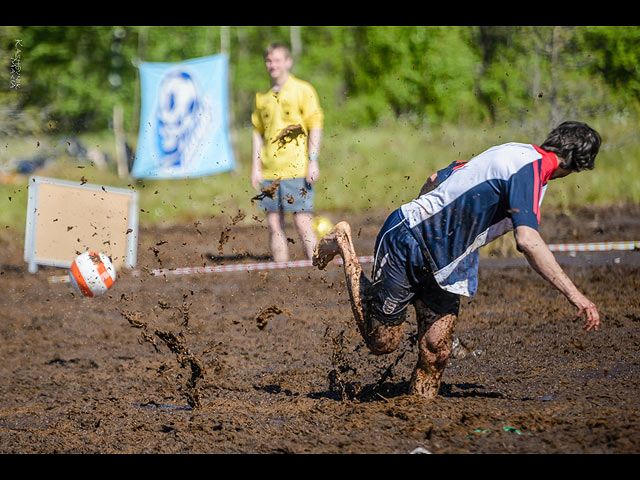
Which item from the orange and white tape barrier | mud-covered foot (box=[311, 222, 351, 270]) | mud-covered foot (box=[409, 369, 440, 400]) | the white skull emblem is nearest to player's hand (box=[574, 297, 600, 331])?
mud-covered foot (box=[409, 369, 440, 400])

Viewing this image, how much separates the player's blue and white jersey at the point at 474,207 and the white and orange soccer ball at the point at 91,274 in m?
3.58

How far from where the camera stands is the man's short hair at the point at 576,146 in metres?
4.18

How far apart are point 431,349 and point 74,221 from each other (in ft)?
19.0

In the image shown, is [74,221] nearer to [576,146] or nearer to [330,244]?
[330,244]

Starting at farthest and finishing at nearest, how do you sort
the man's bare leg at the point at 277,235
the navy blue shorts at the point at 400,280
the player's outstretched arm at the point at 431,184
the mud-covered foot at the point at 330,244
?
the man's bare leg at the point at 277,235, the mud-covered foot at the point at 330,244, the player's outstretched arm at the point at 431,184, the navy blue shorts at the point at 400,280

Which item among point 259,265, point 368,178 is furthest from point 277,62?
point 368,178

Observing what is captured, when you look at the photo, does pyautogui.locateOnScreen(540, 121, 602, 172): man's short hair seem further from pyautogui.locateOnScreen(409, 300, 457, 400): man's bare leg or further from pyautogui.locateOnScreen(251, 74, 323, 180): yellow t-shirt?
pyautogui.locateOnScreen(251, 74, 323, 180): yellow t-shirt

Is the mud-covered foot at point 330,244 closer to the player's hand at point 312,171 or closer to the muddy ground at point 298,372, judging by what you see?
the muddy ground at point 298,372

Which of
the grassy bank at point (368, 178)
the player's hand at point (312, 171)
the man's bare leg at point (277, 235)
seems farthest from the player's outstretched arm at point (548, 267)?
the grassy bank at point (368, 178)

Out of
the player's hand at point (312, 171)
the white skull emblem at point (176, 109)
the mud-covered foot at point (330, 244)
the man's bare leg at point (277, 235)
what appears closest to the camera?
the mud-covered foot at point (330, 244)

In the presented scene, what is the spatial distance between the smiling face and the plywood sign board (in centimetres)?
237

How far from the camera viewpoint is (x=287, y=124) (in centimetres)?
813

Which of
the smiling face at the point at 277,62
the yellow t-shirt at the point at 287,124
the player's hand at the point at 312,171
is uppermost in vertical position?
the smiling face at the point at 277,62

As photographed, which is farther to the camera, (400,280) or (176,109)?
(176,109)
